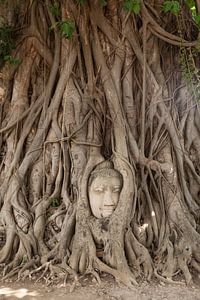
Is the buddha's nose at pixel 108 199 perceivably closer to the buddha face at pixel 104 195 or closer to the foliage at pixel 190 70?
the buddha face at pixel 104 195

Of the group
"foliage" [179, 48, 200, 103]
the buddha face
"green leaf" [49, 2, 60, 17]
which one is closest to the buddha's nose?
the buddha face

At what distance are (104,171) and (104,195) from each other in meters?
0.23

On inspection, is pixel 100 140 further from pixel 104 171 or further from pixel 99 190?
pixel 99 190

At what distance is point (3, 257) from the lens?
308cm

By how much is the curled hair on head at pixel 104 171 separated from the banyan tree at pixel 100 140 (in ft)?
0.05

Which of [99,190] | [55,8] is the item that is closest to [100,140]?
[99,190]

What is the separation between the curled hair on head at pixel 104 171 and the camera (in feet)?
10.6

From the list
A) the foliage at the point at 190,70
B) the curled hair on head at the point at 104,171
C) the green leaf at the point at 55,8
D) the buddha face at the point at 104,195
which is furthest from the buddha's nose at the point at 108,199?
the green leaf at the point at 55,8

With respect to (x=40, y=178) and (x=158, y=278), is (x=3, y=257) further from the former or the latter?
(x=158, y=278)

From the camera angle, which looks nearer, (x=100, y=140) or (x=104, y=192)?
(x=104, y=192)

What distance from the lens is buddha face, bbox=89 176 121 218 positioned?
10.4 feet

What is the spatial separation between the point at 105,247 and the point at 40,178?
1.11m

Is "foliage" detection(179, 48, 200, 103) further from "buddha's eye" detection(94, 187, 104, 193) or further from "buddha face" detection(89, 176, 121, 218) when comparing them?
"buddha's eye" detection(94, 187, 104, 193)

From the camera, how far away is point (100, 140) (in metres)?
3.62
